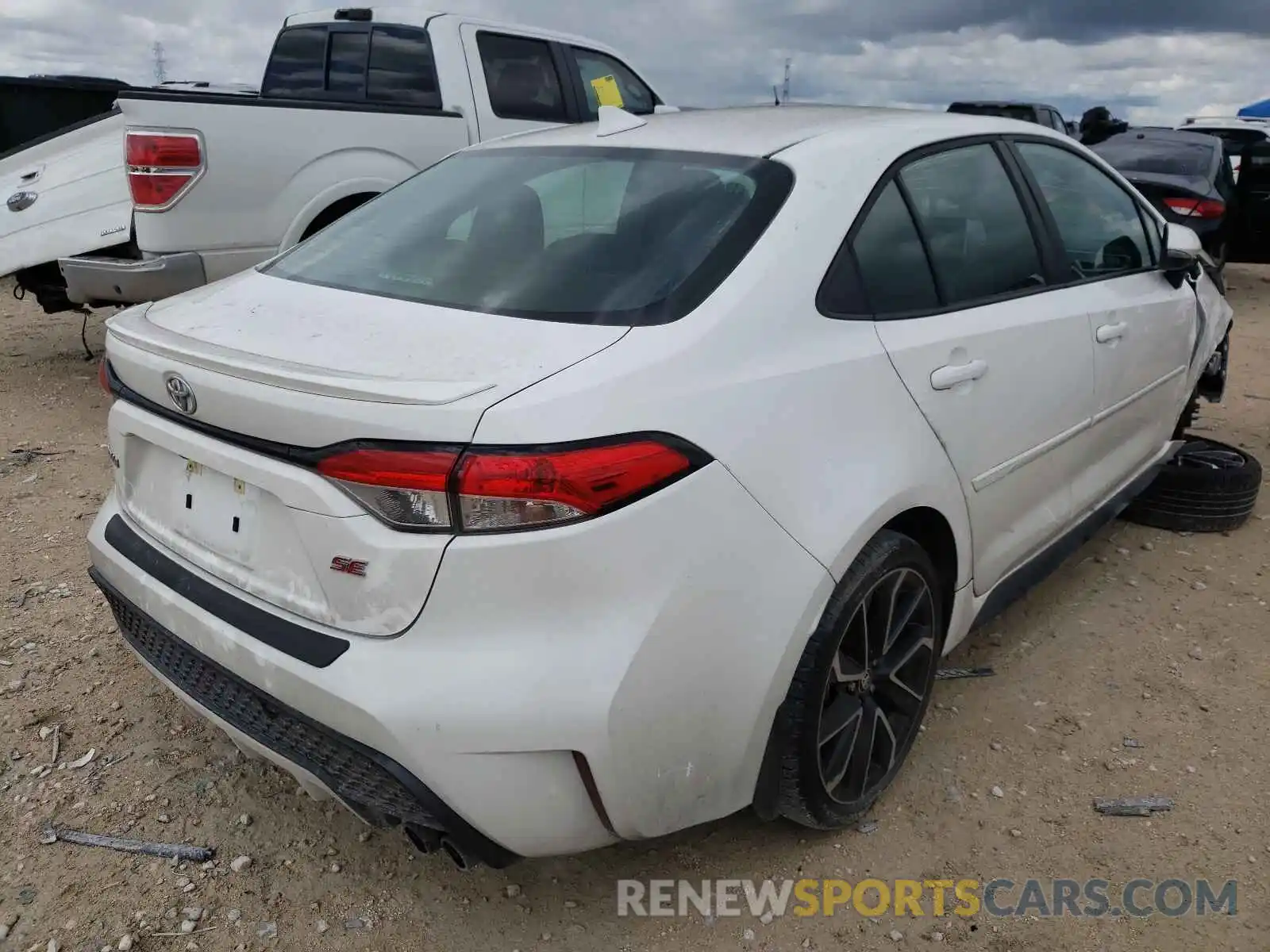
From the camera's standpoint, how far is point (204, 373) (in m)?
1.96

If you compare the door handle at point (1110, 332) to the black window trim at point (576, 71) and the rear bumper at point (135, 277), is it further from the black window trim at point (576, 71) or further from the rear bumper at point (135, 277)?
the black window trim at point (576, 71)

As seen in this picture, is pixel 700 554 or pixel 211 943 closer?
pixel 700 554

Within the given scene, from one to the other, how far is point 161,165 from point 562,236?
3.41 meters

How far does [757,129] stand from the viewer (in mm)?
2633

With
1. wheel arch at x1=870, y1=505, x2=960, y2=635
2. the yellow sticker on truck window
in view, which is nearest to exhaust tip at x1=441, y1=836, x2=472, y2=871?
wheel arch at x1=870, y1=505, x2=960, y2=635

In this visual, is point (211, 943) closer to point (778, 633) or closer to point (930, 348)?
point (778, 633)

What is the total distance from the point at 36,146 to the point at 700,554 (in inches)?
247

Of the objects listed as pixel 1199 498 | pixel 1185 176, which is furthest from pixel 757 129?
pixel 1185 176

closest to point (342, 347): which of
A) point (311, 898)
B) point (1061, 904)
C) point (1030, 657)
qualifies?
point (311, 898)

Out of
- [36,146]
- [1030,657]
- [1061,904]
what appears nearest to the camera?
[1061,904]

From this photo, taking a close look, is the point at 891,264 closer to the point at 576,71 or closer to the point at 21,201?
the point at 576,71

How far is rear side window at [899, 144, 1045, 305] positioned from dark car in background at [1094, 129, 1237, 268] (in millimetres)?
6302

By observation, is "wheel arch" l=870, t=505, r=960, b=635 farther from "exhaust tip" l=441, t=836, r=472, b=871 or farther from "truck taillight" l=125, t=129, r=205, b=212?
"truck taillight" l=125, t=129, r=205, b=212

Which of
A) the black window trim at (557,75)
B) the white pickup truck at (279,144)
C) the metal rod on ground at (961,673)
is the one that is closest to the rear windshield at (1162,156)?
the white pickup truck at (279,144)
